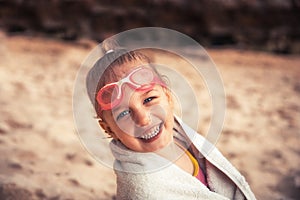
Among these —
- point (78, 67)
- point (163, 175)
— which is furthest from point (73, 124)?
point (163, 175)

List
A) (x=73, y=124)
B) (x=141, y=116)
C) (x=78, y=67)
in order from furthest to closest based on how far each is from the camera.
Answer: (x=78, y=67) → (x=73, y=124) → (x=141, y=116)

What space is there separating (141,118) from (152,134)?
5cm

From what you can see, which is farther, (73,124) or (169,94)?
(73,124)

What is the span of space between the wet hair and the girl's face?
1 cm

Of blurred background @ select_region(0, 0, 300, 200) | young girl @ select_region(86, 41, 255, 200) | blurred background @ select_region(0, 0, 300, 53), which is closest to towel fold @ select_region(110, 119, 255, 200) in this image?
young girl @ select_region(86, 41, 255, 200)

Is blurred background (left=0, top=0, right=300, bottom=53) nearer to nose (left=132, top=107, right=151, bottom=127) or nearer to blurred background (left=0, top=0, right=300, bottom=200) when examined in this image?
blurred background (left=0, top=0, right=300, bottom=200)

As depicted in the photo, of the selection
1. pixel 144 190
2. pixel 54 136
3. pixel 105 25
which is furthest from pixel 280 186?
pixel 105 25

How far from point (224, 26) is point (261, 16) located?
0.91 ft

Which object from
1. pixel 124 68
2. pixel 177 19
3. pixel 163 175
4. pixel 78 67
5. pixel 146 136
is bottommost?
pixel 78 67

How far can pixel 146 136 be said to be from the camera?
1.03 meters

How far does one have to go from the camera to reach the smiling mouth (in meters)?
1.02

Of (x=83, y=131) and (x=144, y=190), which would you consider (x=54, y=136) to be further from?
(x=144, y=190)

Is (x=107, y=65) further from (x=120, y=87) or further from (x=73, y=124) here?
(x=73, y=124)

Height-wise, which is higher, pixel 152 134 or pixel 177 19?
Result: pixel 152 134
